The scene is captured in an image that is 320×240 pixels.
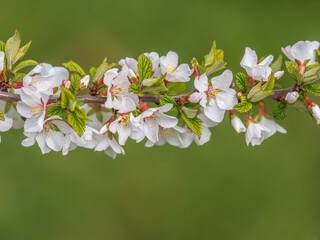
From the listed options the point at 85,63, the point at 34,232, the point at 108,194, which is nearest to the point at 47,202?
the point at 34,232

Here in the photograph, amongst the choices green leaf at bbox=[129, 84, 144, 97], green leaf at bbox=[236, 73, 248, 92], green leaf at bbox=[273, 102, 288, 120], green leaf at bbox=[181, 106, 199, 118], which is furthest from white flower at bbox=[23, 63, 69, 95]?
green leaf at bbox=[273, 102, 288, 120]

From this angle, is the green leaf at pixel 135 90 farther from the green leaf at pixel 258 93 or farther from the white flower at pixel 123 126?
the green leaf at pixel 258 93

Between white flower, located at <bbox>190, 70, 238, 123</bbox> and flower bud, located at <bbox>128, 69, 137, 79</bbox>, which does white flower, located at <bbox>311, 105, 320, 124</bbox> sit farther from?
flower bud, located at <bbox>128, 69, 137, 79</bbox>

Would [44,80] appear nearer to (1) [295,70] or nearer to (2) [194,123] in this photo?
(2) [194,123]

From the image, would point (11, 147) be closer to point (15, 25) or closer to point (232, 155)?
point (15, 25)

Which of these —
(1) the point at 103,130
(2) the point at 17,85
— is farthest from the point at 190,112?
(2) the point at 17,85

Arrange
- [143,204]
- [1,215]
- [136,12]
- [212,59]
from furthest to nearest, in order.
→ [136,12]
[143,204]
[1,215]
[212,59]

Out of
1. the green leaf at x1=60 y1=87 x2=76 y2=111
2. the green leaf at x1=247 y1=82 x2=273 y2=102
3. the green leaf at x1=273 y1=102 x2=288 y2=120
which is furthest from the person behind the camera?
the green leaf at x1=273 y1=102 x2=288 y2=120
